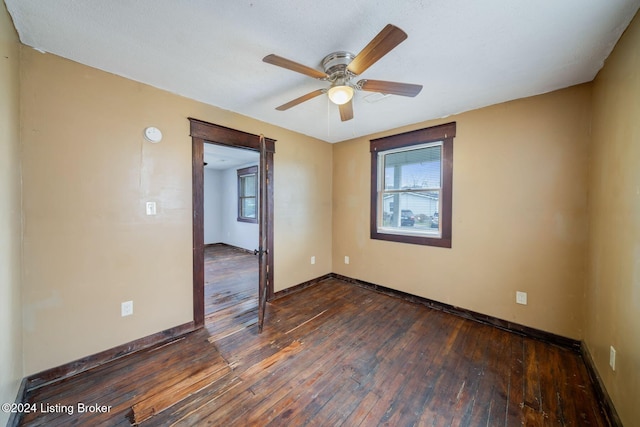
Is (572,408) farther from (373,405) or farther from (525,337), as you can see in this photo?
(373,405)

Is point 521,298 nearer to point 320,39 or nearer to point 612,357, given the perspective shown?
point 612,357

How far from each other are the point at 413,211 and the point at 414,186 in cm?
35

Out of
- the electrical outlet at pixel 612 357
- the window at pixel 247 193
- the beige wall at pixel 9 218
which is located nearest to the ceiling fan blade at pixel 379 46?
the beige wall at pixel 9 218

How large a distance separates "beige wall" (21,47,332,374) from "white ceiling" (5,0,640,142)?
26 centimetres

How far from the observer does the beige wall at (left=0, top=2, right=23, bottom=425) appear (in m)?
1.28

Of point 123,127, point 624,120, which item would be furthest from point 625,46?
point 123,127

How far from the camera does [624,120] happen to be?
1451mm

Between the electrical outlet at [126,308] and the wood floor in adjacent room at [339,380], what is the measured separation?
374 millimetres

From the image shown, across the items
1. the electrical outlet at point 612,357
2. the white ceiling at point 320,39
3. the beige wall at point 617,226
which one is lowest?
the electrical outlet at point 612,357

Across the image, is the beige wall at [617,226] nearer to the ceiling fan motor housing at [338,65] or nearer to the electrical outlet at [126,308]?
the ceiling fan motor housing at [338,65]

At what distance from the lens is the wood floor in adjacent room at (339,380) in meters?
1.45

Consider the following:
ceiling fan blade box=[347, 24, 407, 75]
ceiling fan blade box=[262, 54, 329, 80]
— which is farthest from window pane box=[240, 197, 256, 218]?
ceiling fan blade box=[347, 24, 407, 75]

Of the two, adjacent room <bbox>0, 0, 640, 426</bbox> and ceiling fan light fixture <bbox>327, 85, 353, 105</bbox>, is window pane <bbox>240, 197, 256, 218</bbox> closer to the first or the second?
adjacent room <bbox>0, 0, 640, 426</bbox>

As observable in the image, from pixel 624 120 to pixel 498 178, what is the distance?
1.05 meters
